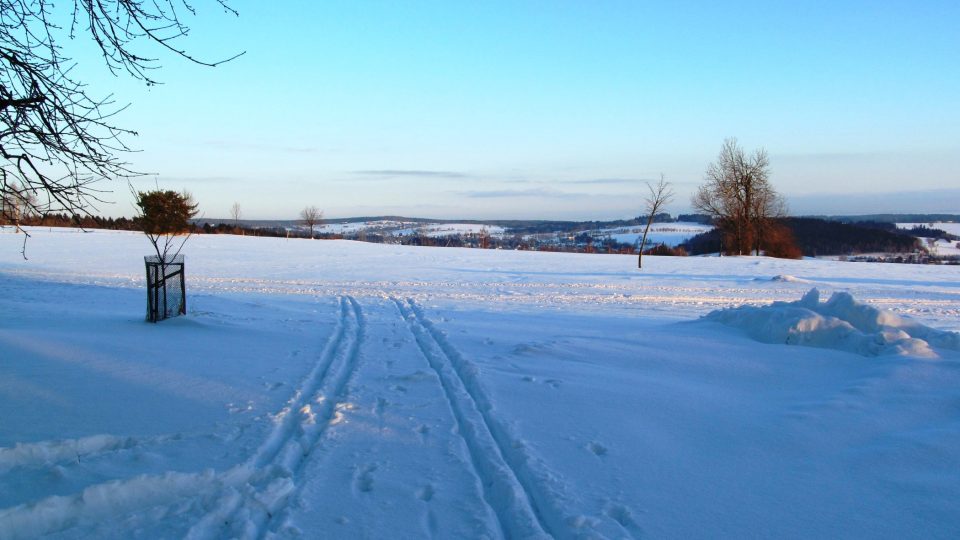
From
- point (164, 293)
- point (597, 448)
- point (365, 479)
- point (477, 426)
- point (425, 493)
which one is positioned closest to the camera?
point (425, 493)

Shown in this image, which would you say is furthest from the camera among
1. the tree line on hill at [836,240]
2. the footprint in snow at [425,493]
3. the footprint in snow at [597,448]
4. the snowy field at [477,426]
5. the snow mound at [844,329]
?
the tree line on hill at [836,240]

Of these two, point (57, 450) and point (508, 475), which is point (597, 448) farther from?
point (57, 450)

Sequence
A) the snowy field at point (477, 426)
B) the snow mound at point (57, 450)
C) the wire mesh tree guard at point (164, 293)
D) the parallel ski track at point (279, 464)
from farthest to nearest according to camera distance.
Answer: the wire mesh tree guard at point (164, 293) < the snow mound at point (57, 450) < the snowy field at point (477, 426) < the parallel ski track at point (279, 464)

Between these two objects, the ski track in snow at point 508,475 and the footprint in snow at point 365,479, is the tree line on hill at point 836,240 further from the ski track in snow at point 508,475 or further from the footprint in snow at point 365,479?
the footprint in snow at point 365,479

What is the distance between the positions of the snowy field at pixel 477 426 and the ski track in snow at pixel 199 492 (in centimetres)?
2

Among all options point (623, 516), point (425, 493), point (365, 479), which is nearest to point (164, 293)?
point (365, 479)

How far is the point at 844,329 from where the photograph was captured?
28.2ft

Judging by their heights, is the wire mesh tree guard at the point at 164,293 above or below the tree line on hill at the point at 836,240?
below

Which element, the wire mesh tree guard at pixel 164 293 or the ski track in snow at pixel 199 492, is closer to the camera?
the ski track in snow at pixel 199 492

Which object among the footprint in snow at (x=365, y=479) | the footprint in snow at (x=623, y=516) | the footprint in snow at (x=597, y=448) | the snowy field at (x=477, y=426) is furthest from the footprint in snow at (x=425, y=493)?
the footprint in snow at (x=597, y=448)

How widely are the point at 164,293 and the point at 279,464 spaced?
7.48 m

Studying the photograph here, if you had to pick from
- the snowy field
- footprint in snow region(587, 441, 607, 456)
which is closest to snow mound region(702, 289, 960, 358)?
the snowy field

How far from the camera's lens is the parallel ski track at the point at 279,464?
11.6 feet

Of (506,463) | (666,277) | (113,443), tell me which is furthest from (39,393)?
(666,277)
